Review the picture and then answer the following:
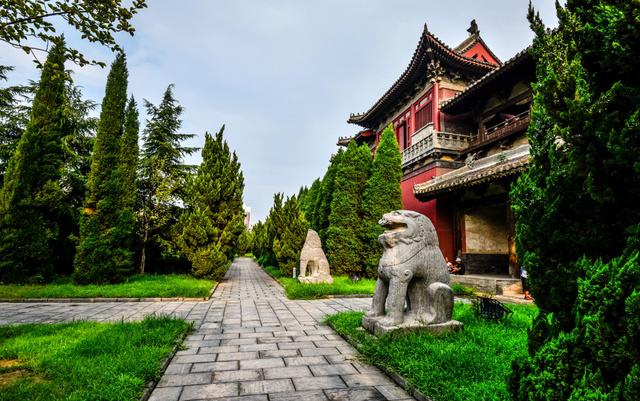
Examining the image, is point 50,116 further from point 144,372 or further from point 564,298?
point 564,298

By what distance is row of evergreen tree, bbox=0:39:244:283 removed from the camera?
10282mm

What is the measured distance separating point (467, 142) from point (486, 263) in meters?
5.40

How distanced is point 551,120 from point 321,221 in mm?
14980

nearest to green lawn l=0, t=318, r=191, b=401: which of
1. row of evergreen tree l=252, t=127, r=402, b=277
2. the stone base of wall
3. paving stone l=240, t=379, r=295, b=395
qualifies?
paving stone l=240, t=379, r=295, b=395

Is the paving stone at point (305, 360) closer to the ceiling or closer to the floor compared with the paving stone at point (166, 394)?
closer to the ceiling

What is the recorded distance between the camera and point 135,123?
1352cm

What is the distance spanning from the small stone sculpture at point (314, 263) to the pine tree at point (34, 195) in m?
7.99

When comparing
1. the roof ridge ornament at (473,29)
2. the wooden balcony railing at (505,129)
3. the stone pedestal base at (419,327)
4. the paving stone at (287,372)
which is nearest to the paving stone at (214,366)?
the paving stone at (287,372)

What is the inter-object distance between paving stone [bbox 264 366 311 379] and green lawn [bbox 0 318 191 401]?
1055mm

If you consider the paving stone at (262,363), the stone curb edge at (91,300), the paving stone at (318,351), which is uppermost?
the paving stone at (318,351)

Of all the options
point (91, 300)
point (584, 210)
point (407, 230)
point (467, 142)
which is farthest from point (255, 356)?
point (467, 142)

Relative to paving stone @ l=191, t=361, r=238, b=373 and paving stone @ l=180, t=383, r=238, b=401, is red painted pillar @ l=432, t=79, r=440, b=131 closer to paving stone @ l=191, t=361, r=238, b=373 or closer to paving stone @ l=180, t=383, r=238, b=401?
paving stone @ l=191, t=361, r=238, b=373

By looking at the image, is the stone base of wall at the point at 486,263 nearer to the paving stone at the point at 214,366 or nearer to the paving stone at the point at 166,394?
the paving stone at the point at 214,366

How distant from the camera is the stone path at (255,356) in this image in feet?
→ 9.74
